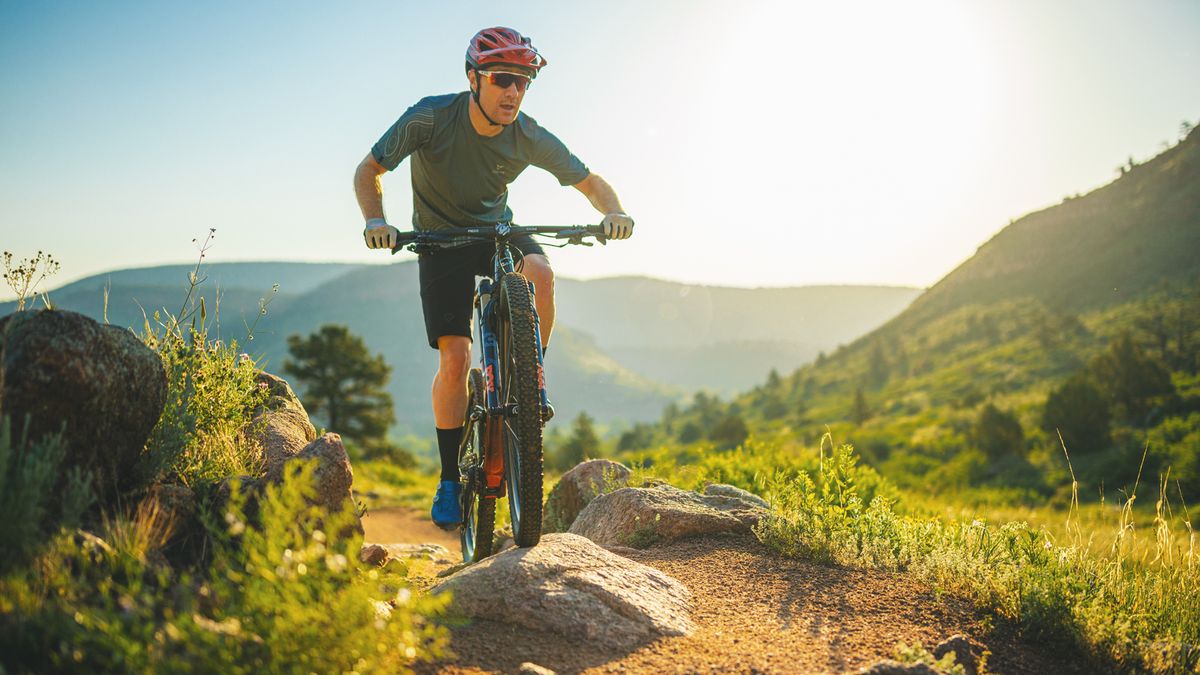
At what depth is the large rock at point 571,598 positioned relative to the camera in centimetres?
319

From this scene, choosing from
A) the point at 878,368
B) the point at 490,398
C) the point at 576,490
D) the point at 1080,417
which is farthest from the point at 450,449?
the point at 878,368

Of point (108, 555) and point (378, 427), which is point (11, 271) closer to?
point (108, 555)

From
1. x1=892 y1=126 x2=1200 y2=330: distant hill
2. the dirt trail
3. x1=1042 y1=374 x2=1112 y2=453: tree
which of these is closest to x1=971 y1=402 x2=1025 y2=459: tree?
x1=1042 y1=374 x2=1112 y2=453: tree

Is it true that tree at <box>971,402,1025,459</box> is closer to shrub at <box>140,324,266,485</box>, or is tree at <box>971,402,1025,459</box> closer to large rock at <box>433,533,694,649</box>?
large rock at <box>433,533,694,649</box>

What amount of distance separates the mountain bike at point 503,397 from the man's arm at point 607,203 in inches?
4.5

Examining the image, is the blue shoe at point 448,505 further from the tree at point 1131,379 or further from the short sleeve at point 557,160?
the tree at point 1131,379

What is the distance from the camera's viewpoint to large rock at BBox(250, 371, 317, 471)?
4.59 m

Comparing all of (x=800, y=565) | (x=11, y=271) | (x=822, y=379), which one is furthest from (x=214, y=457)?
(x=822, y=379)

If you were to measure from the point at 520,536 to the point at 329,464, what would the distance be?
1.08 metres

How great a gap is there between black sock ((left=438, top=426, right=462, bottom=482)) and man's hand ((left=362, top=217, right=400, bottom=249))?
4.52 feet

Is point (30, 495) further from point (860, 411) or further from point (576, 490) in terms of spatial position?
point (860, 411)

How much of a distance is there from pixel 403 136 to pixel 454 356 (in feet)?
4.60

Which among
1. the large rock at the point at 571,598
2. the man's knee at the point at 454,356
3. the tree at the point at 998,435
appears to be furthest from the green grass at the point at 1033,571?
the tree at the point at 998,435

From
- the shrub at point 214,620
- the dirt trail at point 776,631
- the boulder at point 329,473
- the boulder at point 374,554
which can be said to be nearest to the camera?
the shrub at point 214,620
